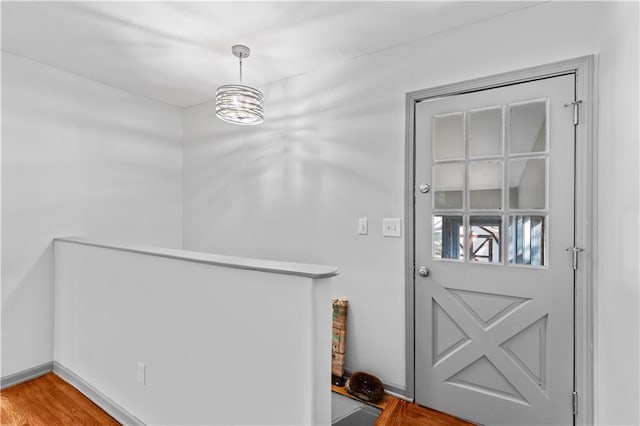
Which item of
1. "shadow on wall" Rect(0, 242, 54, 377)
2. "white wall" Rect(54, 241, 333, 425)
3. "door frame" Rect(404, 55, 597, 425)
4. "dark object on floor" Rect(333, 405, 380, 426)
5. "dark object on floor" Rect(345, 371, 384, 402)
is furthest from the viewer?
"shadow on wall" Rect(0, 242, 54, 377)

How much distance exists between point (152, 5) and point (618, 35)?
2.27 meters

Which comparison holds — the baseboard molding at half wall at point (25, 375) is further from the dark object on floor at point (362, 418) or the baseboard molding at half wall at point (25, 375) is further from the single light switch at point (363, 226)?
the single light switch at point (363, 226)

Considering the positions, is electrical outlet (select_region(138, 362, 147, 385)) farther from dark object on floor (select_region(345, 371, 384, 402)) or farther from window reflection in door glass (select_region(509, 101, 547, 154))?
window reflection in door glass (select_region(509, 101, 547, 154))

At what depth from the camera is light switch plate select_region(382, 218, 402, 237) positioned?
2365mm

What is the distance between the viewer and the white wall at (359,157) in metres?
2.00

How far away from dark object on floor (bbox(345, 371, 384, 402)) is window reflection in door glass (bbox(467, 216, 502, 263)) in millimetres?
1072

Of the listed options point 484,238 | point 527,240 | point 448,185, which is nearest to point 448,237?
point 484,238

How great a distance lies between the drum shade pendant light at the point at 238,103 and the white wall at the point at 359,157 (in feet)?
2.22

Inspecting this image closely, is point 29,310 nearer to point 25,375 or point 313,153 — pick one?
point 25,375

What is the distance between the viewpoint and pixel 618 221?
1.35m

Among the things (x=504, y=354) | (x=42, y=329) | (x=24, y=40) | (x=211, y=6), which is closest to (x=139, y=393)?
(x=42, y=329)

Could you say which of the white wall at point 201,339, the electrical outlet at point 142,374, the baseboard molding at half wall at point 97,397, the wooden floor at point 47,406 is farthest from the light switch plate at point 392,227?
the wooden floor at point 47,406

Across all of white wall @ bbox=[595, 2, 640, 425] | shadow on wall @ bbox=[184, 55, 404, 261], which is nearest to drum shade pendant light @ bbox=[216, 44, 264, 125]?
shadow on wall @ bbox=[184, 55, 404, 261]

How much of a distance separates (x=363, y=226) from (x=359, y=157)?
515 millimetres
